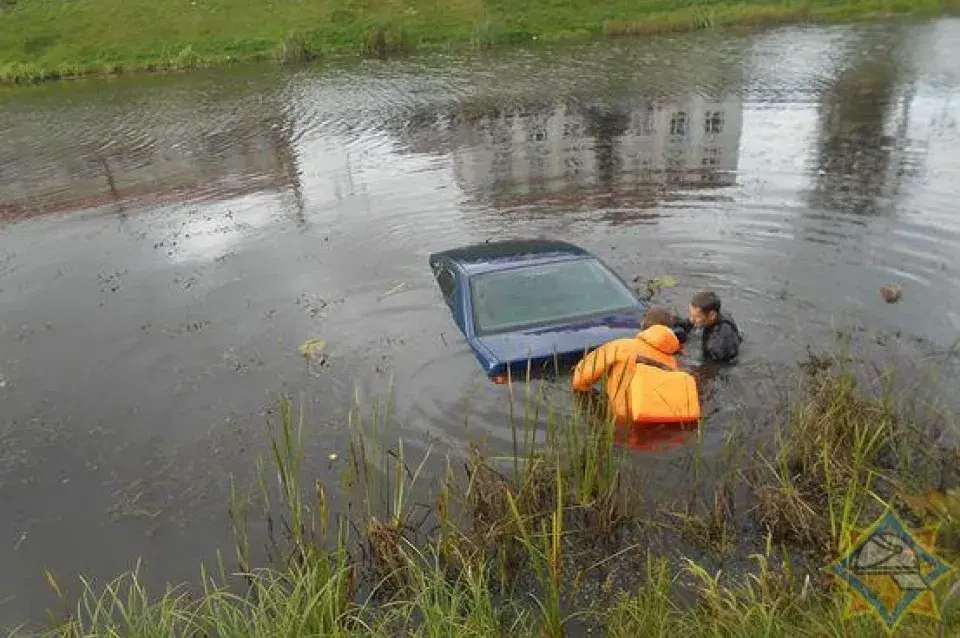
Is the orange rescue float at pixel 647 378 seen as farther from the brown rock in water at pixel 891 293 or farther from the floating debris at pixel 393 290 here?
the floating debris at pixel 393 290

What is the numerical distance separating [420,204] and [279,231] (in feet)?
8.20

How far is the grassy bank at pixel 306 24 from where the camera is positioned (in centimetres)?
3362

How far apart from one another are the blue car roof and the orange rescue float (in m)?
1.90

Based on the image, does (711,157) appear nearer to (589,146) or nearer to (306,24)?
(589,146)

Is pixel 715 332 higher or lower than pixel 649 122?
higher

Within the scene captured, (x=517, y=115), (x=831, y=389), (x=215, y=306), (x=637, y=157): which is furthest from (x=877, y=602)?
(x=517, y=115)

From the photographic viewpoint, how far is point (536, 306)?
7949mm

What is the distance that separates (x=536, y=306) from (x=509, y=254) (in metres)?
1.11

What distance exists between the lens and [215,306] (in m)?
10.4

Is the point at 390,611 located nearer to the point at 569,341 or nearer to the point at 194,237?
the point at 569,341

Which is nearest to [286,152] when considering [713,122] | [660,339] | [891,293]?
[713,122]

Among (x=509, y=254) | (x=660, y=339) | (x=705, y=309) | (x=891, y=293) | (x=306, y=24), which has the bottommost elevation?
(x=891, y=293)

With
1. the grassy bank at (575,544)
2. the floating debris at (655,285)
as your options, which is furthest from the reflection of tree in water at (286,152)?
the grassy bank at (575,544)

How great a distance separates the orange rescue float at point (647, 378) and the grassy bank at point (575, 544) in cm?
34
